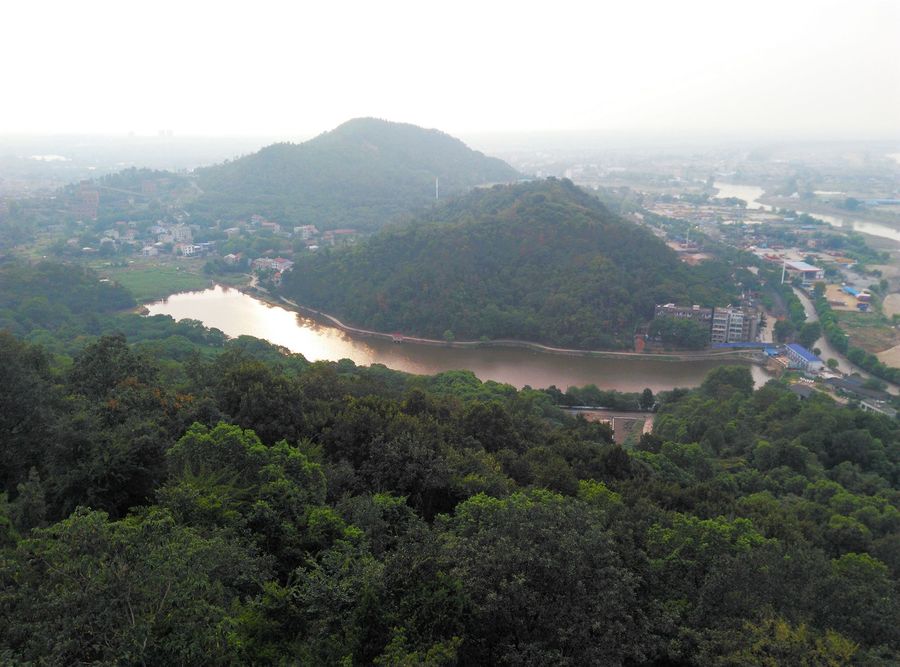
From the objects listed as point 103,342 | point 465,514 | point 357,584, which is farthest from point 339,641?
point 103,342

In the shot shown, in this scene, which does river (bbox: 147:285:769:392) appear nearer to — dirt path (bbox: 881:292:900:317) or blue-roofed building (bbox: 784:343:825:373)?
blue-roofed building (bbox: 784:343:825:373)

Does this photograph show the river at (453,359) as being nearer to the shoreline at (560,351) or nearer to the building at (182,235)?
the shoreline at (560,351)

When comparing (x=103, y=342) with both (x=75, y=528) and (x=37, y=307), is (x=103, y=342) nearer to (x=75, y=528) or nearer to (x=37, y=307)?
(x=75, y=528)

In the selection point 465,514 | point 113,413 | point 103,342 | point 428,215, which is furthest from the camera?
point 428,215

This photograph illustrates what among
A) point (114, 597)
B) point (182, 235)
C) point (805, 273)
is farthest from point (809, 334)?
point (182, 235)

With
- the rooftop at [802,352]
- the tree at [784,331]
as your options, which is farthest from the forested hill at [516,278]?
the rooftop at [802,352]

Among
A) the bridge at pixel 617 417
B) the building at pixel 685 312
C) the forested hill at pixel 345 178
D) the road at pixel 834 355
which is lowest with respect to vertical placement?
the road at pixel 834 355
